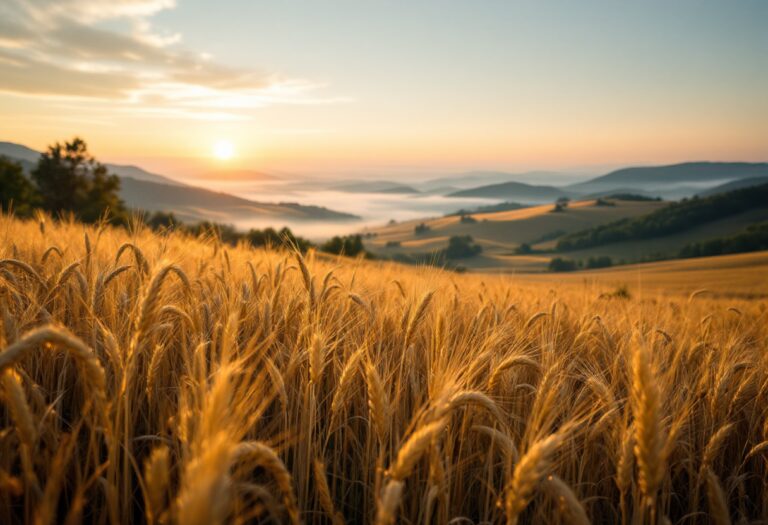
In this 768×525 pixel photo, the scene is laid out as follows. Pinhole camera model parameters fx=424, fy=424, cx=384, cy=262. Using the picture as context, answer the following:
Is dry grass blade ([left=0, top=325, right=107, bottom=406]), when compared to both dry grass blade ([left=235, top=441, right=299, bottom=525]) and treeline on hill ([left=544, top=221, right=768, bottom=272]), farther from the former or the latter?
treeline on hill ([left=544, top=221, right=768, bottom=272])

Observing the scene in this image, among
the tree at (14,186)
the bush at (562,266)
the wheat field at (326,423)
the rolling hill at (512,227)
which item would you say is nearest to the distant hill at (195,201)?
the rolling hill at (512,227)

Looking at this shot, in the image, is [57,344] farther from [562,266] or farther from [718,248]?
[718,248]

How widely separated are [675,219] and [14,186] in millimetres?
111137

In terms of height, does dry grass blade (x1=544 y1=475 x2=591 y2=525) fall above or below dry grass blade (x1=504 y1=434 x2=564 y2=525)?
below

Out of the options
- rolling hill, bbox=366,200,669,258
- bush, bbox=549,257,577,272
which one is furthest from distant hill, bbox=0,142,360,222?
bush, bbox=549,257,577,272

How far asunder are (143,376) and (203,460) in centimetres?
140

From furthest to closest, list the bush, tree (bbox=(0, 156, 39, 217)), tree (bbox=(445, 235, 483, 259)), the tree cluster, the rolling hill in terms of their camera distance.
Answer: the rolling hill
tree (bbox=(445, 235, 483, 259))
the bush
the tree cluster
tree (bbox=(0, 156, 39, 217))

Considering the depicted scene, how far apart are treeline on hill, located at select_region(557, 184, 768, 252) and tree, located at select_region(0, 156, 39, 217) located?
3531 inches

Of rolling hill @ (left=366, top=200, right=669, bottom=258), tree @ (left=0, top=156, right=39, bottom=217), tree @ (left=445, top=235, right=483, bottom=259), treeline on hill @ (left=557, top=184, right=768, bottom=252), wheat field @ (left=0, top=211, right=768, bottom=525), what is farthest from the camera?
rolling hill @ (left=366, top=200, right=669, bottom=258)

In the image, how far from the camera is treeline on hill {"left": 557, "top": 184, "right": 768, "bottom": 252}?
92.6 m

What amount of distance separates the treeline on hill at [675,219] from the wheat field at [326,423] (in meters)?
97.8

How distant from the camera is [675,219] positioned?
94.3m

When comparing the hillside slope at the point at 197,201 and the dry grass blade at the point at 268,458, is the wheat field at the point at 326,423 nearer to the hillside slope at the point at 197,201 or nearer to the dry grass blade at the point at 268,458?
the dry grass blade at the point at 268,458

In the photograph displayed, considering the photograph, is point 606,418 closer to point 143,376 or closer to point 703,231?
point 143,376
